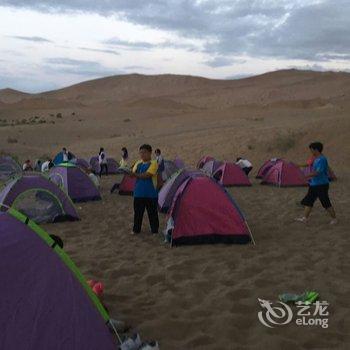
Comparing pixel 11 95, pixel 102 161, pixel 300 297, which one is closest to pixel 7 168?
A: pixel 102 161

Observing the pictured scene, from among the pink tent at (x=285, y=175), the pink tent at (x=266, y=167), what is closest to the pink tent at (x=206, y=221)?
the pink tent at (x=285, y=175)

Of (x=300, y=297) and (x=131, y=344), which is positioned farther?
(x=300, y=297)

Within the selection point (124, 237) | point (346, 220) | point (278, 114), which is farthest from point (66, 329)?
point (278, 114)

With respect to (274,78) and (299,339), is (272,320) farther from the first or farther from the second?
(274,78)

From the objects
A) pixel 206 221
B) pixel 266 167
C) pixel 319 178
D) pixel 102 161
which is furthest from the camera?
pixel 102 161

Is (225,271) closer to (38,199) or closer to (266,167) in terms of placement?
(38,199)

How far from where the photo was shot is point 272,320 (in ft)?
19.0

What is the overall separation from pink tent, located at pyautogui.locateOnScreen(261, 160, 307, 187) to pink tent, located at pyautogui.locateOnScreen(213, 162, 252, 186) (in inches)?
34.5

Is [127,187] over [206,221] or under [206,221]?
under

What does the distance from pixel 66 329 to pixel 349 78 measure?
322ft

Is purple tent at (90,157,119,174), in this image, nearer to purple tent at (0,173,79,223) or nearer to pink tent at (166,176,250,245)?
purple tent at (0,173,79,223)
